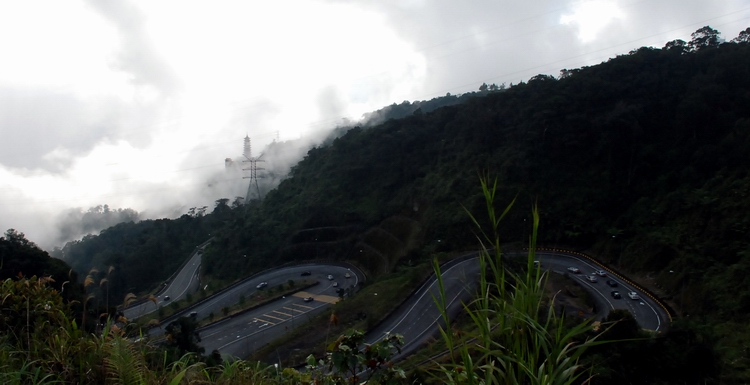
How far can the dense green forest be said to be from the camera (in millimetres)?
22812

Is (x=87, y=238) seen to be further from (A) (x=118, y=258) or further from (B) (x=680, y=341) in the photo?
(B) (x=680, y=341)

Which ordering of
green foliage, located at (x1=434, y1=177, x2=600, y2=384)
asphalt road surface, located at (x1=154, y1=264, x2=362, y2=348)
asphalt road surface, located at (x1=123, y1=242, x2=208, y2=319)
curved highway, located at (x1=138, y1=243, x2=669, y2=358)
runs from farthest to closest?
asphalt road surface, located at (x1=123, y1=242, x2=208, y2=319) → asphalt road surface, located at (x1=154, y1=264, x2=362, y2=348) → curved highway, located at (x1=138, y1=243, x2=669, y2=358) → green foliage, located at (x1=434, y1=177, x2=600, y2=384)

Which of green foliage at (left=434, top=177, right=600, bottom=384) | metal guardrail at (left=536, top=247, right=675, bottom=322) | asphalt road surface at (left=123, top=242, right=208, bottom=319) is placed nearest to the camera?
green foliage at (left=434, top=177, right=600, bottom=384)

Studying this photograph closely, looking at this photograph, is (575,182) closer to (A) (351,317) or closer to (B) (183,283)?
(A) (351,317)

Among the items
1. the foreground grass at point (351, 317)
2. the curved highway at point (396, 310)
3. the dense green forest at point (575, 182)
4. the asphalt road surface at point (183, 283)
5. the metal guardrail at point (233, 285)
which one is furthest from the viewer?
the asphalt road surface at point (183, 283)

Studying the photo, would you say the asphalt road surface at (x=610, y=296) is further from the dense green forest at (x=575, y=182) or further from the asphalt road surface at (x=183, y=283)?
the asphalt road surface at (x=183, y=283)

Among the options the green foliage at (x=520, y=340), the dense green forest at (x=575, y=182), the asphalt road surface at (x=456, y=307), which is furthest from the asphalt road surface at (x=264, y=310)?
the green foliage at (x=520, y=340)

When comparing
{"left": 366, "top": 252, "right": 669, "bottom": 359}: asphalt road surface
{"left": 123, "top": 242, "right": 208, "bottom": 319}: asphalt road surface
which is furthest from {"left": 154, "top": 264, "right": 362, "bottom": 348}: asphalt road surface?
{"left": 123, "top": 242, "right": 208, "bottom": 319}: asphalt road surface

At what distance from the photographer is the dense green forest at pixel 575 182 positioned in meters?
22.8

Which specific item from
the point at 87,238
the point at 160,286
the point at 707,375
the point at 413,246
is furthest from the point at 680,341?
the point at 87,238

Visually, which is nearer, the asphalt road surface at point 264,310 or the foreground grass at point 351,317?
the foreground grass at point 351,317

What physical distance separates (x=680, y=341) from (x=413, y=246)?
75.2ft

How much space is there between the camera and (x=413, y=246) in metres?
32.2

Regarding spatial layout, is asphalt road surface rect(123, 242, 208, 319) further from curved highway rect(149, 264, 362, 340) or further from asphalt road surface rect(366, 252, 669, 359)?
asphalt road surface rect(366, 252, 669, 359)
